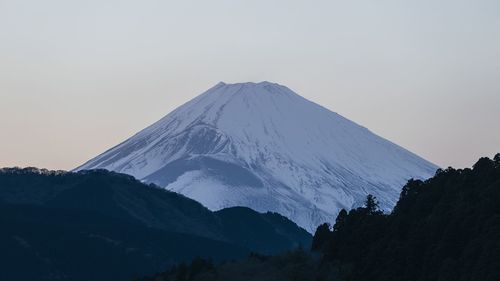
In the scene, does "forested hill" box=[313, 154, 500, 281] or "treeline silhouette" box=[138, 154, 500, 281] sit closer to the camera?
"forested hill" box=[313, 154, 500, 281]

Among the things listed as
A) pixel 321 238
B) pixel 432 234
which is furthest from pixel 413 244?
pixel 321 238

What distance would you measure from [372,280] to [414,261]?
423 centimetres

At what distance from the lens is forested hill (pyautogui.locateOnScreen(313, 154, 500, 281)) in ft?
352

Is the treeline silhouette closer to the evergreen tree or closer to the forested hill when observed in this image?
the forested hill

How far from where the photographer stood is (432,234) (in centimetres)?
11531

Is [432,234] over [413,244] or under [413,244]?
over

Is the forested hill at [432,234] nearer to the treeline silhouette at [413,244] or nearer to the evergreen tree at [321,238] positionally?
the treeline silhouette at [413,244]

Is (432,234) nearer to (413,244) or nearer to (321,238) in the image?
(413,244)

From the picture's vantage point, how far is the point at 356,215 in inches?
5271

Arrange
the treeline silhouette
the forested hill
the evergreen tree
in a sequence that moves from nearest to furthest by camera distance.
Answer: the forested hill, the treeline silhouette, the evergreen tree

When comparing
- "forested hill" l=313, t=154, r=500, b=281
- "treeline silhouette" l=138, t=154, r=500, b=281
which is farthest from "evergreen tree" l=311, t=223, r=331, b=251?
"forested hill" l=313, t=154, r=500, b=281

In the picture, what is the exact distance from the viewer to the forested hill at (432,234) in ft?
352

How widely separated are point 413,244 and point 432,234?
5.65 feet

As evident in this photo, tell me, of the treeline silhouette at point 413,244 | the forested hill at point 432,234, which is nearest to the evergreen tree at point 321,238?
the treeline silhouette at point 413,244
